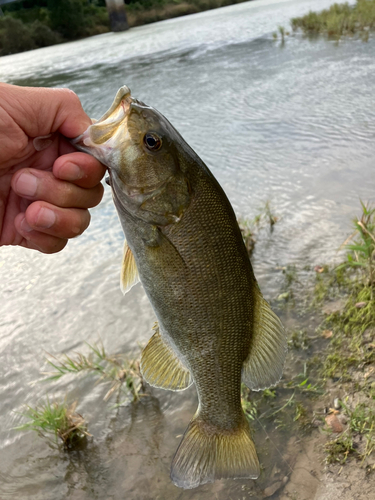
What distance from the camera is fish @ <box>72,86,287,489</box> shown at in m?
1.72

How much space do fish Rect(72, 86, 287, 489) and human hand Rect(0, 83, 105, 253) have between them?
17 cm

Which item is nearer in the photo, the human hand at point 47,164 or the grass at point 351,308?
the human hand at point 47,164

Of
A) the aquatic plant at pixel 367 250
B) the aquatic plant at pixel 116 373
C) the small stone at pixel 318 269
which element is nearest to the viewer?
the aquatic plant at pixel 116 373

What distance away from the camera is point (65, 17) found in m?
42.9

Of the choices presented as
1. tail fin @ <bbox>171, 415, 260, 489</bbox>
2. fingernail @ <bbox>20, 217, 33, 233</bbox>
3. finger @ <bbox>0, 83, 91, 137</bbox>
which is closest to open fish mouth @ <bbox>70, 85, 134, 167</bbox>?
finger @ <bbox>0, 83, 91, 137</bbox>

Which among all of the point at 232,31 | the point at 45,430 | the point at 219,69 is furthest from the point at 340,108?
the point at 232,31

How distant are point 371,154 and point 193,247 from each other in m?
6.66

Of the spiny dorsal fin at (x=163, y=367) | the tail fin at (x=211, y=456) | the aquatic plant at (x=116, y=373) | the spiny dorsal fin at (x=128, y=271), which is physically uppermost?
the spiny dorsal fin at (x=128, y=271)

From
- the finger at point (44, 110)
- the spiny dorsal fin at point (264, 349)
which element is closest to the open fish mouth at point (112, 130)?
the finger at point (44, 110)

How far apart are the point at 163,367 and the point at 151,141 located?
107 centimetres

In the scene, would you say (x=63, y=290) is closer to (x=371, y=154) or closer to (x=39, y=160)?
(x=39, y=160)

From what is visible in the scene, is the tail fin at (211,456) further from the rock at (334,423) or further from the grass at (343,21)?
the grass at (343,21)

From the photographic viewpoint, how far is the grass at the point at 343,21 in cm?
1666

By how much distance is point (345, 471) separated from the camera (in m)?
2.58
